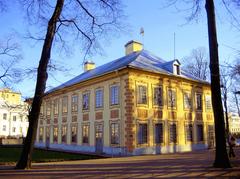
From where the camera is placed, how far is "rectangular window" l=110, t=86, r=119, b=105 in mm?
27531

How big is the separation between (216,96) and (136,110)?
38.3 feet

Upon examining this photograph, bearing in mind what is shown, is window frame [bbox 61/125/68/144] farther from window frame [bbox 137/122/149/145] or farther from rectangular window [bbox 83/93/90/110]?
window frame [bbox 137/122/149/145]

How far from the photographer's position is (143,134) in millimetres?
26781

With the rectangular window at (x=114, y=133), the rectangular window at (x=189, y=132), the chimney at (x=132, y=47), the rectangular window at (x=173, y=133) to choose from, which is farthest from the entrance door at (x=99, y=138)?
the chimney at (x=132, y=47)

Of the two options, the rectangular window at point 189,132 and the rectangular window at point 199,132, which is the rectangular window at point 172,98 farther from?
the rectangular window at point 199,132

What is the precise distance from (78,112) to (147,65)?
31.4 feet

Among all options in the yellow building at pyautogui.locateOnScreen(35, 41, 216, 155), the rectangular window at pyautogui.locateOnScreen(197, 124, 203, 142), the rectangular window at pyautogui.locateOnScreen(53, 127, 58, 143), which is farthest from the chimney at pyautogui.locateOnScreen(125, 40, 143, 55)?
the rectangular window at pyautogui.locateOnScreen(53, 127, 58, 143)

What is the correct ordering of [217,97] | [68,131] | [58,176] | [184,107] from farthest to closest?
1. [68,131]
2. [184,107]
3. [217,97]
4. [58,176]

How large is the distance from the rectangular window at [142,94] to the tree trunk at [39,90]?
41.7ft

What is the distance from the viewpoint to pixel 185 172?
1339 centimetres

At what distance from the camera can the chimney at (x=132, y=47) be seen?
34.1 metres

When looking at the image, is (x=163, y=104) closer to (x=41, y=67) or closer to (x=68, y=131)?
(x=68, y=131)

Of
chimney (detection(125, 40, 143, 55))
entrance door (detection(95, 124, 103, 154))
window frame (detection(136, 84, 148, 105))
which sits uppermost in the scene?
chimney (detection(125, 40, 143, 55))

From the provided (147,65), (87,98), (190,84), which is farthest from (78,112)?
(190,84)
